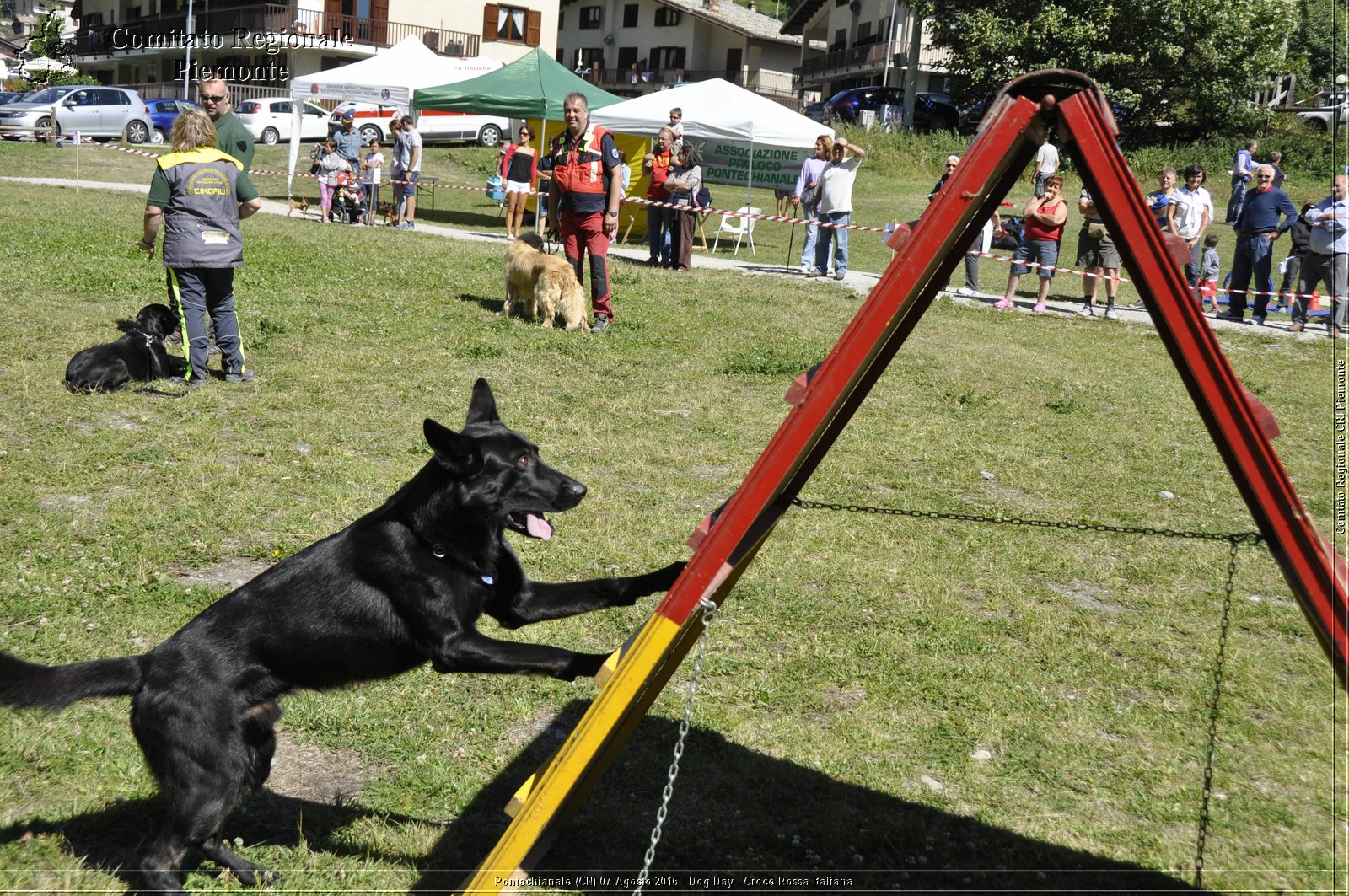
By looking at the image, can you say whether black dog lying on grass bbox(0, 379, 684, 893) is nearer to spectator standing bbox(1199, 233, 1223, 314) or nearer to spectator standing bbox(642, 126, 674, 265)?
spectator standing bbox(642, 126, 674, 265)

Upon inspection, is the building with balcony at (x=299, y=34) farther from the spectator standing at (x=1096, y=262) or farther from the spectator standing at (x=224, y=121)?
the spectator standing at (x=224, y=121)

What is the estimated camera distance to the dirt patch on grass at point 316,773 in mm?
3627

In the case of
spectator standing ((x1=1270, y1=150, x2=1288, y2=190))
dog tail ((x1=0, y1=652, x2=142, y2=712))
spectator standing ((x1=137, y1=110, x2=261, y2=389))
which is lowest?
dog tail ((x1=0, y1=652, x2=142, y2=712))

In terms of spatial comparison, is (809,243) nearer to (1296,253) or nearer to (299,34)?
(1296,253)

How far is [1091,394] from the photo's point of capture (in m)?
10.2

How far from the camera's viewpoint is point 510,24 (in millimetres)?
56188

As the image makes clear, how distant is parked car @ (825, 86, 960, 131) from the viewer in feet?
130

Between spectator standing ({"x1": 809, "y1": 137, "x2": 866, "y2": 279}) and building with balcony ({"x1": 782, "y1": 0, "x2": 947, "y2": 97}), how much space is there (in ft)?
120

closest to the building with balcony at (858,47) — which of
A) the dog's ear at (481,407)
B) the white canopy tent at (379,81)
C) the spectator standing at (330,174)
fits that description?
the white canopy tent at (379,81)

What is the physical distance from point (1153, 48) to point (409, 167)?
26.4 metres

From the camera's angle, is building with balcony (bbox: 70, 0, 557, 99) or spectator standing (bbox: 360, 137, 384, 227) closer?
spectator standing (bbox: 360, 137, 384, 227)

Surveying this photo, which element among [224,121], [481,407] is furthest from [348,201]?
[481,407]

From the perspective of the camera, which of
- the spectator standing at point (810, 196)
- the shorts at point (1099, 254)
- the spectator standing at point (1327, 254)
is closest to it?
the spectator standing at point (1327, 254)

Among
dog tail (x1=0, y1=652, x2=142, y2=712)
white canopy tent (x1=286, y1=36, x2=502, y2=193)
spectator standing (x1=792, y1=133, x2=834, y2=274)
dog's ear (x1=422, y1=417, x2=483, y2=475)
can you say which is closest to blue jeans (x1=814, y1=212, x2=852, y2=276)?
spectator standing (x1=792, y1=133, x2=834, y2=274)
